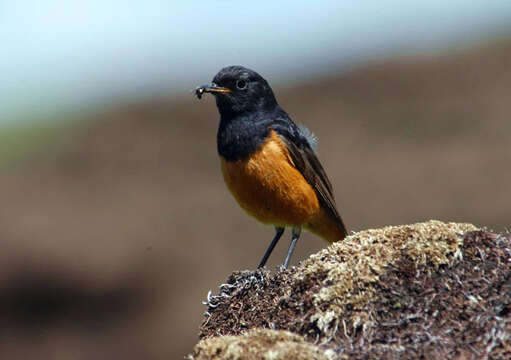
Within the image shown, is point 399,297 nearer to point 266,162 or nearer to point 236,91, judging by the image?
point 266,162

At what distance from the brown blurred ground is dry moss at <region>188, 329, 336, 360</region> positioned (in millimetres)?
10656

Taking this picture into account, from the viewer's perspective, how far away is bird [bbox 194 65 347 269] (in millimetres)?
8125

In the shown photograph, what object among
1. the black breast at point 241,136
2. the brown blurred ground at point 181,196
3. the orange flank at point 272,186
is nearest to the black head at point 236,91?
the black breast at point 241,136

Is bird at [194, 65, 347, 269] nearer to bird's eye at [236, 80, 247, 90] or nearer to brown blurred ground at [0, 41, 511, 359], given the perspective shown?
bird's eye at [236, 80, 247, 90]

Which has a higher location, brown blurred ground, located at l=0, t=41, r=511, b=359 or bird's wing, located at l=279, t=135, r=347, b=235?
bird's wing, located at l=279, t=135, r=347, b=235

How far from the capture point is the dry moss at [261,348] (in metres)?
4.73

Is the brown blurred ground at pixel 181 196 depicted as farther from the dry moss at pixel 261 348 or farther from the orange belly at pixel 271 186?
the dry moss at pixel 261 348

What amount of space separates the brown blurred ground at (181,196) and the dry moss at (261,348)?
1066 cm

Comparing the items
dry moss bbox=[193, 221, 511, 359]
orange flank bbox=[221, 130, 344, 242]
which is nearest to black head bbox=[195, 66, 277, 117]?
orange flank bbox=[221, 130, 344, 242]

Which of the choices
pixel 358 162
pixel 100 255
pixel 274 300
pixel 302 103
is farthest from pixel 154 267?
pixel 274 300

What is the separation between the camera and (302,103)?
2364 cm

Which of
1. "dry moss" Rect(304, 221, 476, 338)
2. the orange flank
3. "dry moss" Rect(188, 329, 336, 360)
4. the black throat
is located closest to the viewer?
"dry moss" Rect(188, 329, 336, 360)

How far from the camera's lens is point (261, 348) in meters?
4.85

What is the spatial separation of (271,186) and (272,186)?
10mm
